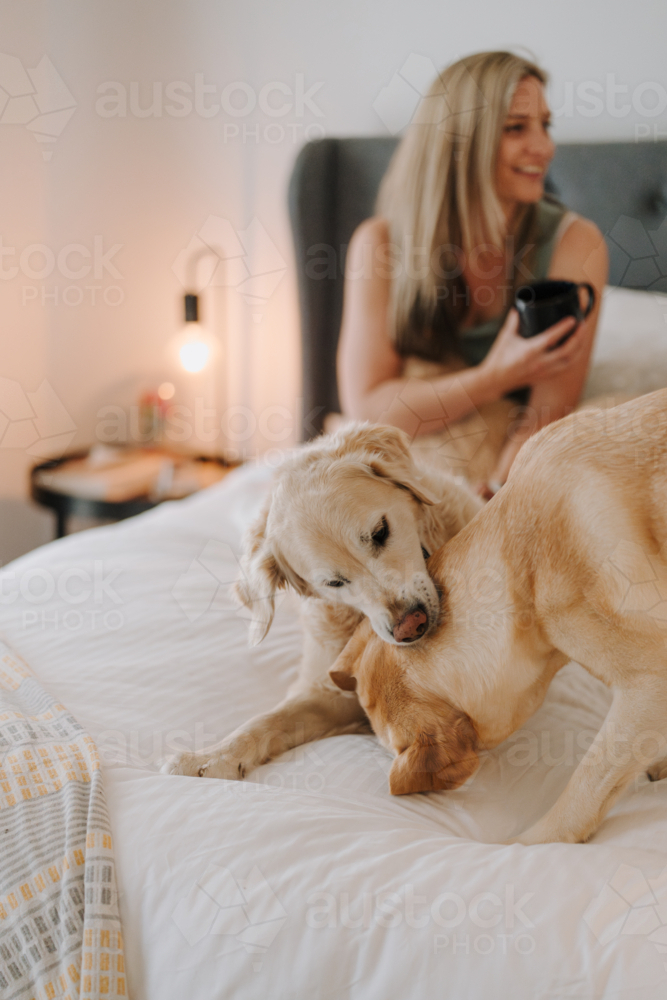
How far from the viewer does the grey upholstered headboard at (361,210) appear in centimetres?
149

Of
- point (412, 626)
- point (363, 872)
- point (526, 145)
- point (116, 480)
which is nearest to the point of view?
Result: point (363, 872)

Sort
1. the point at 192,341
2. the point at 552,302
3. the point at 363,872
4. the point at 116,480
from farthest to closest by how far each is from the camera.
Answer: the point at 192,341, the point at 116,480, the point at 552,302, the point at 363,872

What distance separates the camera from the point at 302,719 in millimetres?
868

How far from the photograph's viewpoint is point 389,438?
0.87 m

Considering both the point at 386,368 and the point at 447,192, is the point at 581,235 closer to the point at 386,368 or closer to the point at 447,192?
the point at 447,192

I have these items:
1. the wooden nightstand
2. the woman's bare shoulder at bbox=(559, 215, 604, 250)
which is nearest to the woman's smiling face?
the woman's bare shoulder at bbox=(559, 215, 604, 250)

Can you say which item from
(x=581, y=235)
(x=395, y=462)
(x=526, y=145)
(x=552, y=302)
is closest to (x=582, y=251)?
(x=581, y=235)

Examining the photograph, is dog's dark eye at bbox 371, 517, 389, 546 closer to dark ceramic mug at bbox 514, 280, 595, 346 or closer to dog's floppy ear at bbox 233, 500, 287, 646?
dog's floppy ear at bbox 233, 500, 287, 646

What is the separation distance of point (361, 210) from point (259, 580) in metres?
1.32

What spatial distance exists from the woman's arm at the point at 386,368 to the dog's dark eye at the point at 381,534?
35.1 inches

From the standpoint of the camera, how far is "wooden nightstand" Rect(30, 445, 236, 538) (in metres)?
2.11

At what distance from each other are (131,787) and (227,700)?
25cm

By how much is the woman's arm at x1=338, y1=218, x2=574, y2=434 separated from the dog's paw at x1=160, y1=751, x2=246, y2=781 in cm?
105

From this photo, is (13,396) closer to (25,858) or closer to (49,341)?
(49,341)
